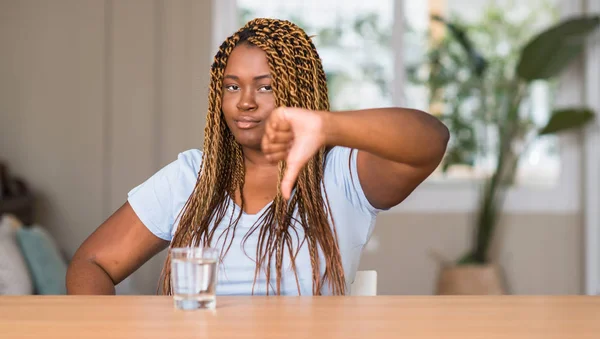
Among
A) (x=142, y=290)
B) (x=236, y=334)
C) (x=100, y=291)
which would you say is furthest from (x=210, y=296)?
(x=142, y=290)

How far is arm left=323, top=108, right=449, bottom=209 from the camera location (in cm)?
131

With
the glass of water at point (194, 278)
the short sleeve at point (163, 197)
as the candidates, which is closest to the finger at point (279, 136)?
the glass of water at point (194, 278)

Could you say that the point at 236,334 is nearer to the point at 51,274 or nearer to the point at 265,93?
the point at 265,93

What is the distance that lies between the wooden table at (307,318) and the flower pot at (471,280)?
3522 millimetres

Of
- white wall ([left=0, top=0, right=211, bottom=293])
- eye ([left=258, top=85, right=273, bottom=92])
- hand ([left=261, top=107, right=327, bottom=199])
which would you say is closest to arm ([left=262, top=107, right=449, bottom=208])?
hand ([left=261, top=107, right=327, bottom=199])

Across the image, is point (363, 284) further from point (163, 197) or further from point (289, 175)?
point (289, 175)

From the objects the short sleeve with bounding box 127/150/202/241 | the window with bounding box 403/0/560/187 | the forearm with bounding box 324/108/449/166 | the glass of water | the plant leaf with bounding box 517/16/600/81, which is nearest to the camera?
the glass of water

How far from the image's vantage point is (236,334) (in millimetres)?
1022

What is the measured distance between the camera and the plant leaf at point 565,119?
480 centimetres

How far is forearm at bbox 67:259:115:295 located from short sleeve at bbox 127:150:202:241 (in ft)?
0.44

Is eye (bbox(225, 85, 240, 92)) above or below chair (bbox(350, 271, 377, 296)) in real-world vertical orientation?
above

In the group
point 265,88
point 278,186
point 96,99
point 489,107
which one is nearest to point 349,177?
point 278,186

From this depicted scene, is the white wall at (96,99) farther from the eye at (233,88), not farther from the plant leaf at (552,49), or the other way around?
the eye at (233,88)

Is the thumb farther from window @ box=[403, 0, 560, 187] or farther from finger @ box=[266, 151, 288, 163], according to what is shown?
window @ box=[403, 0, 560, 187]
